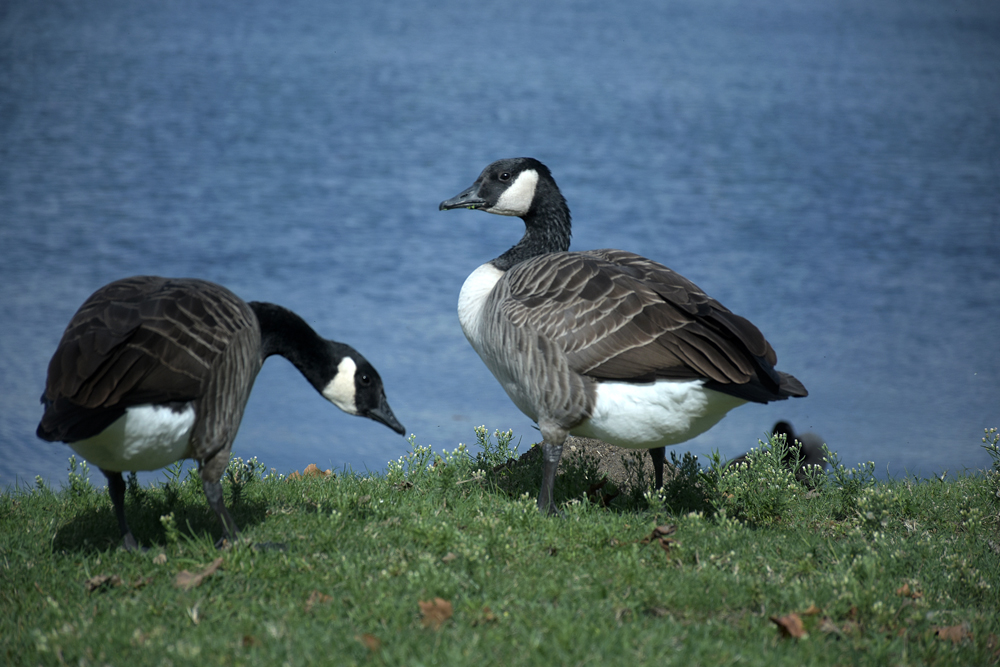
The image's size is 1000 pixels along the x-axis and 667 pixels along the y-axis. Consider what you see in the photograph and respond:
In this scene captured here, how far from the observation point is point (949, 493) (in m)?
5.95

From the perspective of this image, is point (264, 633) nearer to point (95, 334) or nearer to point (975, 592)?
point (95, 334)

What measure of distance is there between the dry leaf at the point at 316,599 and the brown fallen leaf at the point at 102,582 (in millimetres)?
1042

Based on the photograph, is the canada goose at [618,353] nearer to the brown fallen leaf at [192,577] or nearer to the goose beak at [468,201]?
the goose beak at [468,201]

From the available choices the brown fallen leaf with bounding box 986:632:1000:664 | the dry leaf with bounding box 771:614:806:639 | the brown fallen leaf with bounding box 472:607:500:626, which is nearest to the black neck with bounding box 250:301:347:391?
the brown fallen leaf with bounding box 472:607:500:626

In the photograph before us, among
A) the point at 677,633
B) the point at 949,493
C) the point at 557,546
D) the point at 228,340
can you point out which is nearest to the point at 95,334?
the point at 228,340

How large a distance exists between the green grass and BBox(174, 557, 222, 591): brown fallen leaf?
0.04 metres

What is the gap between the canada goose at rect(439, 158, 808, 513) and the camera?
4652 millimetres

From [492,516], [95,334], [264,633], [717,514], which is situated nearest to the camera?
[264,633]

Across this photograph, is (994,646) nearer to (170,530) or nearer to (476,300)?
(476,300)

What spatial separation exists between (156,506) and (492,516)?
2247 mm

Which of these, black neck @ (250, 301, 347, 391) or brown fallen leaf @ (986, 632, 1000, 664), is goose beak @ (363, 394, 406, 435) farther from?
brown fallen leaf @ (986, 632, 1000, 664)

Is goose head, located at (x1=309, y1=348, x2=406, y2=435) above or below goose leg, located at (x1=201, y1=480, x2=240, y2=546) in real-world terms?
above

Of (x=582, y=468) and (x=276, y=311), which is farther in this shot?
(x=582, y=468)

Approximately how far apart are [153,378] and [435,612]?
1.85 m
